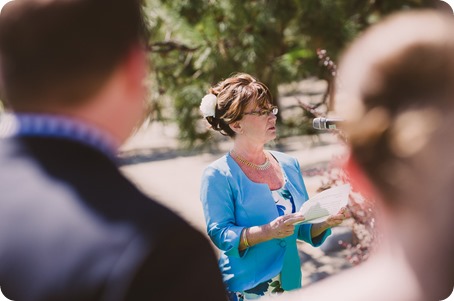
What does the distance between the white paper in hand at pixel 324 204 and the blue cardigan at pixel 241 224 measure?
20 cm

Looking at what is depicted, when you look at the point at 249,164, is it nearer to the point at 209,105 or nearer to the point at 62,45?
the point at 209,105

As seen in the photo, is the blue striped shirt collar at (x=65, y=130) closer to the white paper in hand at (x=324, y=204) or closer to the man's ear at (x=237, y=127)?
the white paper in hand at (x=324, y=204)

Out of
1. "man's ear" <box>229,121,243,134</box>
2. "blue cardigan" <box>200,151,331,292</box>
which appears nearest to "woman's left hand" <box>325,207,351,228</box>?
"blue cardigan" <box>200,151,331,292</box>

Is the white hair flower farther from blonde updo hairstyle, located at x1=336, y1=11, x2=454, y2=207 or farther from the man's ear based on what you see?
blonde updo hairstyle, located at x1=336, y1=11, x2=454, y2=207

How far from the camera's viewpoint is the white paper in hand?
199cm

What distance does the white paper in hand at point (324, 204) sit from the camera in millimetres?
1992

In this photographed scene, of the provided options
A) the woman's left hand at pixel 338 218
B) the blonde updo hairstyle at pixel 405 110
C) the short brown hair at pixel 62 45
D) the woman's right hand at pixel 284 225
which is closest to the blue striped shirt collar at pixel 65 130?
the short brown hair at pixel 62 45

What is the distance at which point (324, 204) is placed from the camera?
2.00m

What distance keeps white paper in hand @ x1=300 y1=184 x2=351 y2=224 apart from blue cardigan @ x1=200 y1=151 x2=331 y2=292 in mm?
196

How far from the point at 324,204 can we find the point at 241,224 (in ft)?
1.04

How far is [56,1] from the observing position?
2.68 ft

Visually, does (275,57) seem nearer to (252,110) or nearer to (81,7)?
(252,110)

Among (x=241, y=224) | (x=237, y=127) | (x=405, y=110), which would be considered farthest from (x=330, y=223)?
(x=405, y=110)

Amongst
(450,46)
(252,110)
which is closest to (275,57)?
(252,110)
